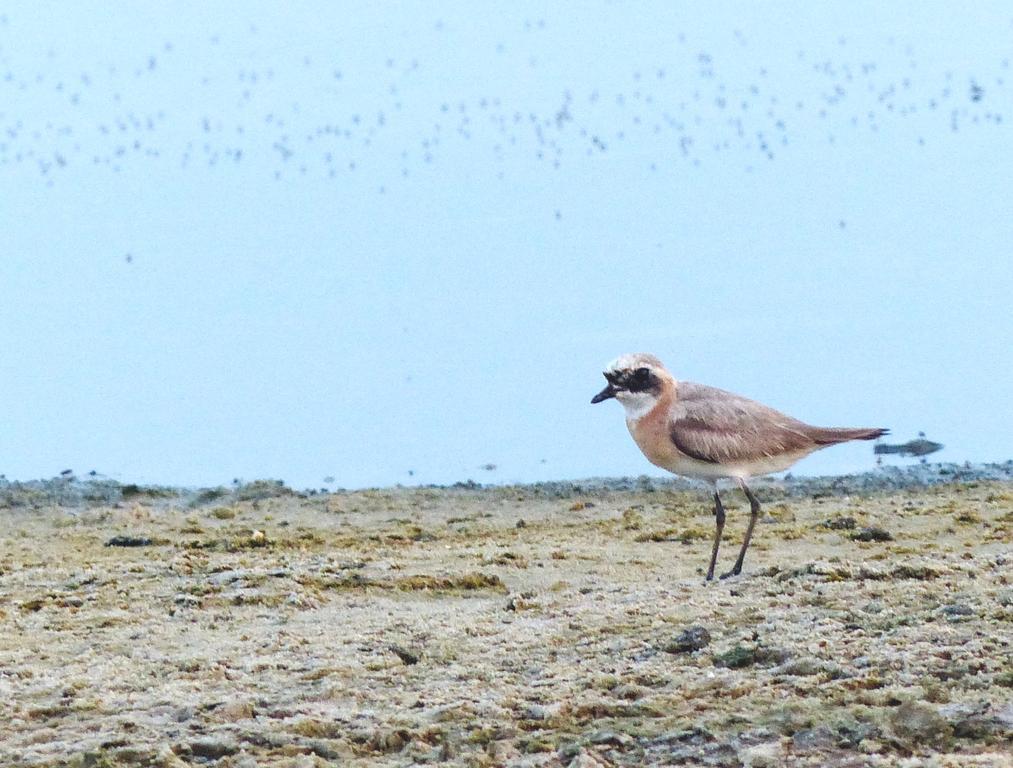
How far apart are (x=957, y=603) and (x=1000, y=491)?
5.42 m

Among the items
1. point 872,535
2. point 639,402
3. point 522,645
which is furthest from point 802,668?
point 872,535

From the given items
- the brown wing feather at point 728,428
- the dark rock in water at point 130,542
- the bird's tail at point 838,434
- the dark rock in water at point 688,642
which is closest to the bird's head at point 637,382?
the brown wing feather at point 728,428

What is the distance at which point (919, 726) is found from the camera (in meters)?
5.60

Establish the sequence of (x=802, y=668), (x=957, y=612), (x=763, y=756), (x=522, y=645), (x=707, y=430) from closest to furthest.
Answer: (x=763, y=756) → (x=802, y=668) → (x=957, y=612) → (x=522, y=645) → (x=707, y=430)

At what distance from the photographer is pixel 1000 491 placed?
12.2 m

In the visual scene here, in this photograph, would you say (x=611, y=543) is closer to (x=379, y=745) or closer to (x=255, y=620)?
(x=255, y=620)

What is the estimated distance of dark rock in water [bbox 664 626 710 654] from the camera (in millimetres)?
6832

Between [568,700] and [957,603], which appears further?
[957,603]

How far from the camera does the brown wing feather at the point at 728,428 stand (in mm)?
9312

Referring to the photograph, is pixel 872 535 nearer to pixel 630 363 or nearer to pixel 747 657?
pixel 630 363

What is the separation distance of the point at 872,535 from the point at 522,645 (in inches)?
145

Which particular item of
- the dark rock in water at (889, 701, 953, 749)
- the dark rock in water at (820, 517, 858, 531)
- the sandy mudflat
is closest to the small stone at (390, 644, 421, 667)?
the sandy mudflat

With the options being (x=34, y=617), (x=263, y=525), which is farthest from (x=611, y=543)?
(x=34, y=617)

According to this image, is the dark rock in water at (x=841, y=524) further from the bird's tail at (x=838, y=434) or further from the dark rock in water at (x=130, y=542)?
the dark rock in water at (x=130, y=542)
